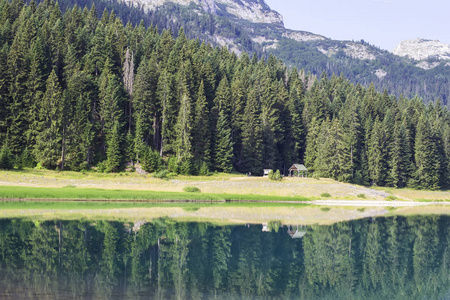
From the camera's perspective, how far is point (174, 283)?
23.1m

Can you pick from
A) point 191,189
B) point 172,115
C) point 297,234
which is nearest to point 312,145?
point 172,115

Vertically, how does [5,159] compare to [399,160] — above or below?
below

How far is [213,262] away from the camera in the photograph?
28719mm

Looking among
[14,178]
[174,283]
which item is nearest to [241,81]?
[14,178]

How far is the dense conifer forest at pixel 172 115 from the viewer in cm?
8256

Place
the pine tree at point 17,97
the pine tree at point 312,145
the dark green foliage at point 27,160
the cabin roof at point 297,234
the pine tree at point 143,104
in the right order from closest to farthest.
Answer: the cabin roof at point 297,234, the dark green foliage at point 27,160, the pine tree at point 17,97, the pine tree at point 143,104, the pine tree at point 312,145

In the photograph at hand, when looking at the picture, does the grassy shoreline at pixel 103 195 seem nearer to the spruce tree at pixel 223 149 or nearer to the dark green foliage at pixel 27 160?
the dark green foliage at pixel 27 160

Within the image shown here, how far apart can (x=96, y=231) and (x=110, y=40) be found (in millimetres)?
74464

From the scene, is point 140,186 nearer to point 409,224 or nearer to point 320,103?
point 409,224

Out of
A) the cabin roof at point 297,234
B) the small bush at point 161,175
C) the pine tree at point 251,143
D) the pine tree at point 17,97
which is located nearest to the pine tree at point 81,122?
the pine tree at point 17,97

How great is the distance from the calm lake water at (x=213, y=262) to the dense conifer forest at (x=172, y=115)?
44655 mm

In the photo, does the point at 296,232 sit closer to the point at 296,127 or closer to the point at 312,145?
the point at 312,145

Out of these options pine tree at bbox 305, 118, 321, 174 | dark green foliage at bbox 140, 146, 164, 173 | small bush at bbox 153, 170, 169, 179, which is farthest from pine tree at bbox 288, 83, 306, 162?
small bush at bbox 153, 170, 169, 179

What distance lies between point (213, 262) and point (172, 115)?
6808cm
